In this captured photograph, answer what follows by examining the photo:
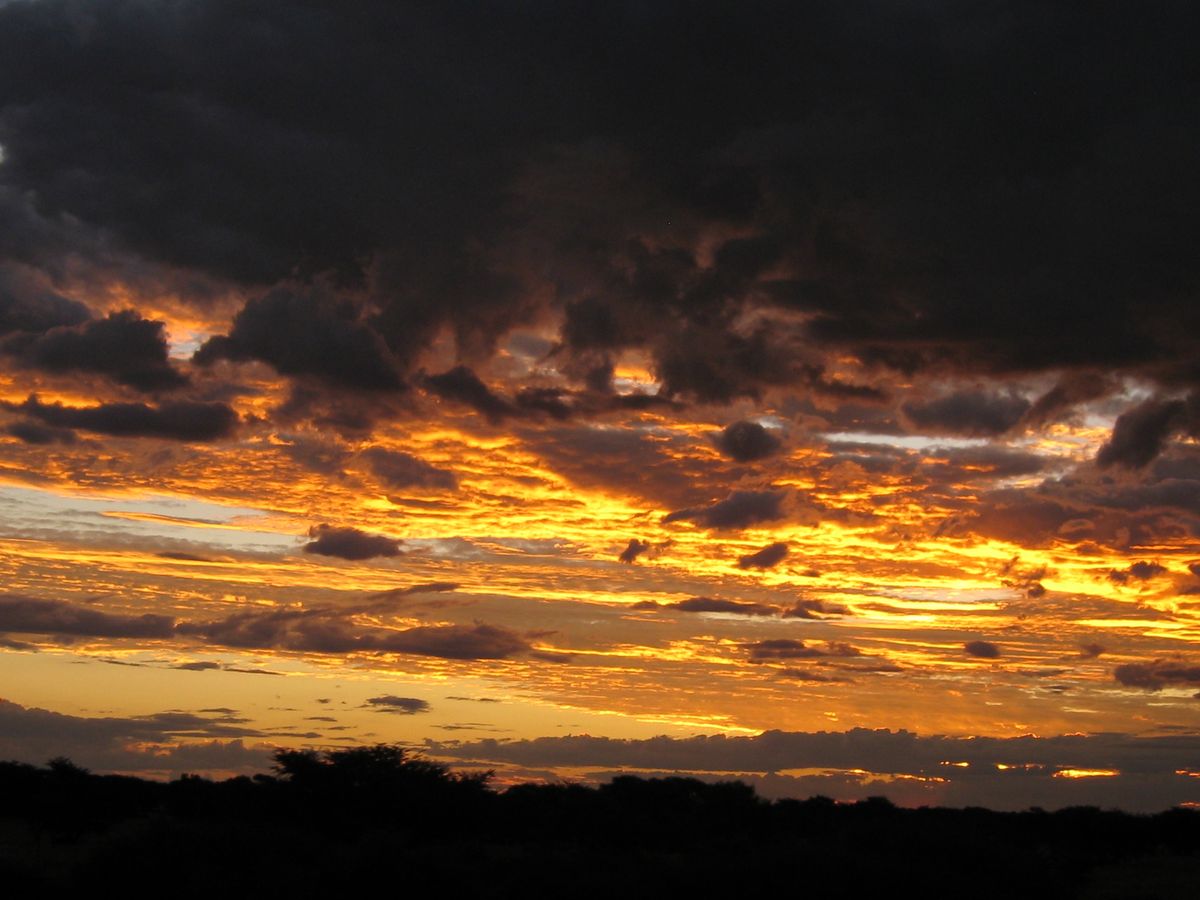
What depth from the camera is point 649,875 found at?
2722 centimetres

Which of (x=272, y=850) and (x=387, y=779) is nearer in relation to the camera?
(x=272, y=850)

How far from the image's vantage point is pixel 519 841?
149ft

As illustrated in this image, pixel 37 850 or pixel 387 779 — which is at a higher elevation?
pixel 387 779

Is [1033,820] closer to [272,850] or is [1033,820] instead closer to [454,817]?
[454,817]

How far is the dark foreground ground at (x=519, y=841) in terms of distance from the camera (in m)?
26.8

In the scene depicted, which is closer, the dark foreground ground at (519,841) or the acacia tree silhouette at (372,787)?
the dark foreground ground at (519,841)

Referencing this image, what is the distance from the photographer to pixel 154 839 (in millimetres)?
28734

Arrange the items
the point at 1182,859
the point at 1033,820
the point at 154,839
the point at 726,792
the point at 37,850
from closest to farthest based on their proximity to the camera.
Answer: the point at 154,839
the point at 37,850
the point at 1182,859
the point at 726,792
the point at 1033,820

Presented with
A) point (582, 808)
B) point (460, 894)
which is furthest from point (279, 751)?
point (460, 894)

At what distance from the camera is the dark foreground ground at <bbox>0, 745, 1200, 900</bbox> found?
A: 87.9ft

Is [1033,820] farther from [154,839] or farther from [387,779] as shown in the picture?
[154,839]

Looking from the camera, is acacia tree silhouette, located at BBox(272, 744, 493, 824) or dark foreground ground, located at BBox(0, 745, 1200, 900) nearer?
dark foreground ground, located at BBox(0, 745, 1200, 900)

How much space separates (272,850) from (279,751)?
1822cm

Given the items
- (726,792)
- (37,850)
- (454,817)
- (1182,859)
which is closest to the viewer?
(37,850)
